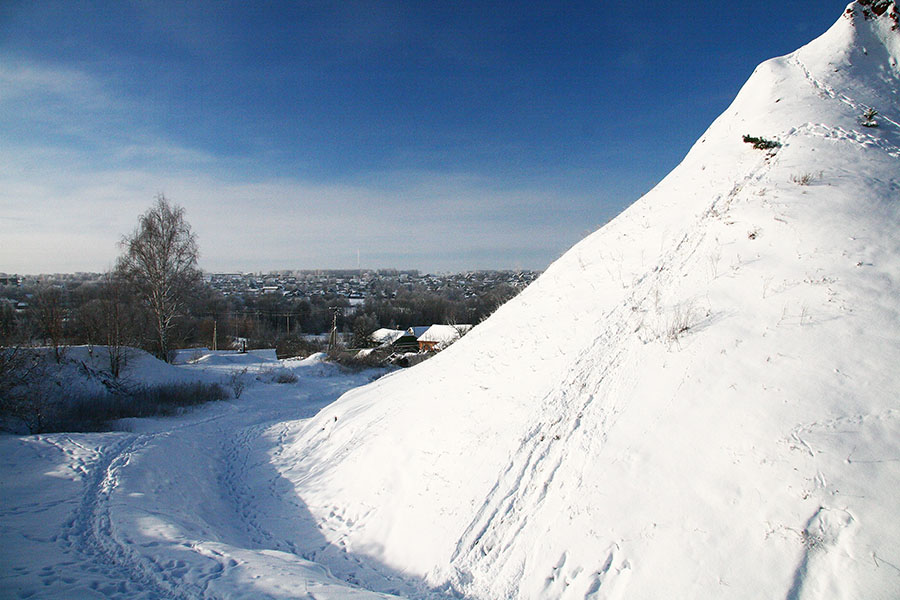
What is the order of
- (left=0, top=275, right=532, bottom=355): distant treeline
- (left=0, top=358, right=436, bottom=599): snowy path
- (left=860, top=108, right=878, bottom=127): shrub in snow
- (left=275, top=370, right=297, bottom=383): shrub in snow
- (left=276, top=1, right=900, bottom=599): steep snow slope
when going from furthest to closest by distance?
1. (left=275, top=370, right=297, bottom=383): shrub in snow
2. (left=0, top=275, right=532, bottom=355): distant treeline
3. (left=860, top=108, right=878, bottom=127): shrub in snow
4. (left=0, top=358, right=436, bottom=599): snowy path
5. (left=276, top=1, right=900, bottom=599): steep snow slope

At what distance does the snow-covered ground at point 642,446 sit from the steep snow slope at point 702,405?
0.09 feet

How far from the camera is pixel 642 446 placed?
496 centimetres

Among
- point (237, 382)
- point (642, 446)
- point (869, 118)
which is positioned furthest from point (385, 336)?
point (642, 446)

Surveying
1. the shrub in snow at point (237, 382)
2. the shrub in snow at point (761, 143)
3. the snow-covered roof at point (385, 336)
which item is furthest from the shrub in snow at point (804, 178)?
the snow-covered roof at point (385, 336)

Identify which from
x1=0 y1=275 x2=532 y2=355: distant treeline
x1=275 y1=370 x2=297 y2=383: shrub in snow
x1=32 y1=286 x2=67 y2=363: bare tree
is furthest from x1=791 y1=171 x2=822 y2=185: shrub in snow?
x1=32 y1=286 x2=67 y2=363: bare tree

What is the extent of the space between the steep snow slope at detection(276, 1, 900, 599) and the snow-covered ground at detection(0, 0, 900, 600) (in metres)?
0.03

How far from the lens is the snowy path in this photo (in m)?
4.93

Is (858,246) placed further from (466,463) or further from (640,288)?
(466,463)

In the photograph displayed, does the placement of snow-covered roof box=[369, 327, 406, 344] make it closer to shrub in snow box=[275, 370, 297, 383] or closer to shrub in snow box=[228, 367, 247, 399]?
shrub in snow box=[275, 370, 297, 383]

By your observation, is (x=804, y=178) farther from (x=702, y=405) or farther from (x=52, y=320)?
(x=52, y=320)

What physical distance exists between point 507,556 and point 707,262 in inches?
207

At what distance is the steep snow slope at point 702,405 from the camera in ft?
12.5

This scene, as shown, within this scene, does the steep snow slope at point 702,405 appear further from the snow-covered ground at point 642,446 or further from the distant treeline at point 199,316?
the distant treeline at point 199,316

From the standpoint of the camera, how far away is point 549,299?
9.37 metres
